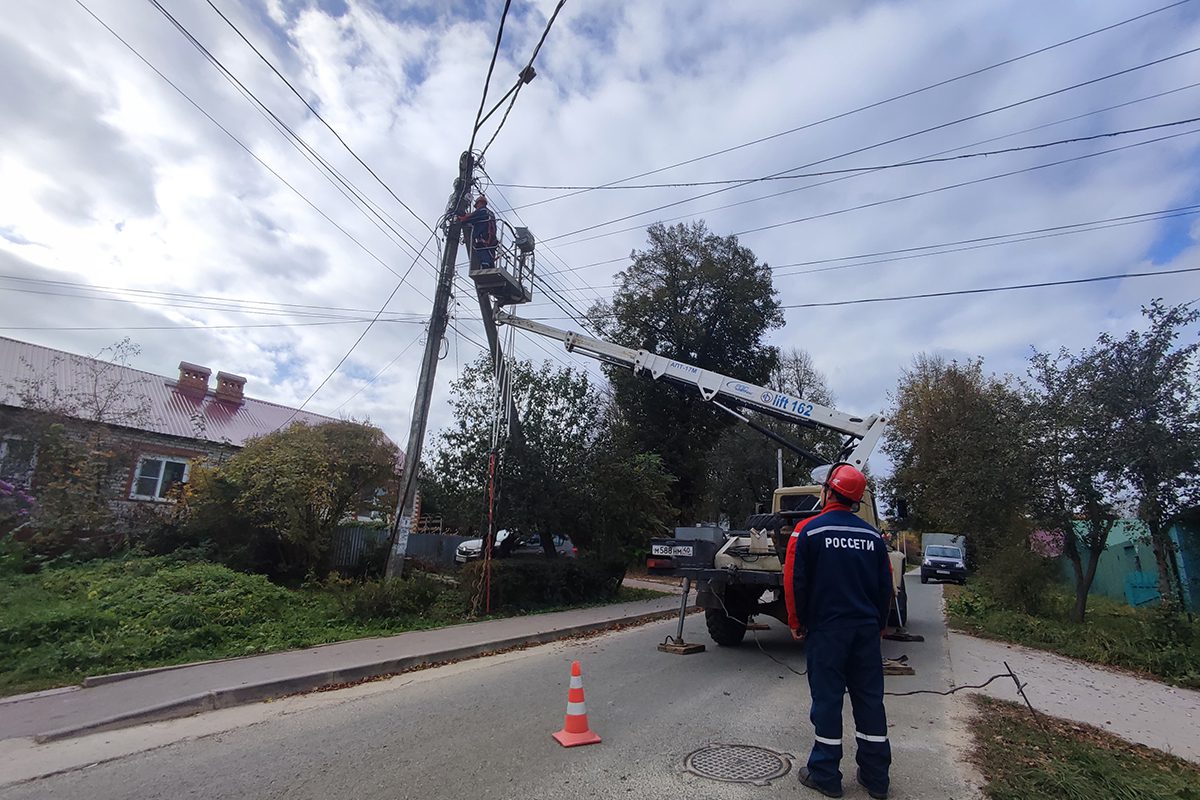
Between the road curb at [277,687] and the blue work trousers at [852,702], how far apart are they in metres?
5.56

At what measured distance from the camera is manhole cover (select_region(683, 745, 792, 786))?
14.7 feet

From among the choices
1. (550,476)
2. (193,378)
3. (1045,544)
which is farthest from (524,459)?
(193,378)

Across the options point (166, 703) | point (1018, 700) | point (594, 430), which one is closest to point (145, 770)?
point (166, 703)

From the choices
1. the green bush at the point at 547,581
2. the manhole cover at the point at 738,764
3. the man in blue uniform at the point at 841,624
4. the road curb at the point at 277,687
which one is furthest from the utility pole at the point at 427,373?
the man in blue uniform at the point at 841,624

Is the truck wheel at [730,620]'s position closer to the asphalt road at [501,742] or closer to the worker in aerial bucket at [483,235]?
the asphalt road at [501,742]

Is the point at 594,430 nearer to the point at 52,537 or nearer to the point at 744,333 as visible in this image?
the point at 52,537

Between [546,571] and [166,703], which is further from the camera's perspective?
[546,571]

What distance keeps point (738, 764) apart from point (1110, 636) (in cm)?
901

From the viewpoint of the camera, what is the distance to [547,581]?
14.3 m

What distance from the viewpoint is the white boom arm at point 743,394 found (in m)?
11.2

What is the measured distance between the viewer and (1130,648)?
9.65 meters

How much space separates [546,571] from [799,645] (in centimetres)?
582

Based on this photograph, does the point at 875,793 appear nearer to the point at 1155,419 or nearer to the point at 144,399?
the point at 1155,419

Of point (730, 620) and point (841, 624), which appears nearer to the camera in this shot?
point (841, 624)
